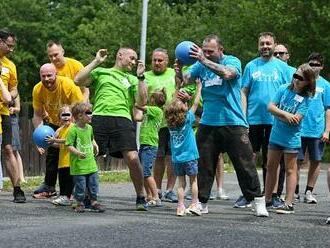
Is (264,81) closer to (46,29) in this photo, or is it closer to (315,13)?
(315,13)

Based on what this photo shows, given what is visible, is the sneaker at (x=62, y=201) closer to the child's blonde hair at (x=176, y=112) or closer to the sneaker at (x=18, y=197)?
the sneaker at (x=18, y=197)

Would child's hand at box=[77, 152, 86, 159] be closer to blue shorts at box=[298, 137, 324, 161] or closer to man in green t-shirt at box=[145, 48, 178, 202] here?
man in green t-shirt at box=[145, 48, 178, 202]

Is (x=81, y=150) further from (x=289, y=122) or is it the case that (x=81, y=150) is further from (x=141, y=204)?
(x=289, y=122)

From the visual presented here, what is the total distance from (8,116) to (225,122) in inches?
118

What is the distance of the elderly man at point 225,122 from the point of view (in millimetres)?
9117

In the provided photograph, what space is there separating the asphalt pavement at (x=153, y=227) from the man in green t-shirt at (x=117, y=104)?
64cm

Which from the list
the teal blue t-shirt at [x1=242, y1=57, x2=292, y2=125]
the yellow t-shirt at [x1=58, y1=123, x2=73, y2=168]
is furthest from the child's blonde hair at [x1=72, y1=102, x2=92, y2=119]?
the teal blue t-shirt at [x1=242, y1=57, x2=292, y2=125]

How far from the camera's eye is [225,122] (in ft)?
30.0

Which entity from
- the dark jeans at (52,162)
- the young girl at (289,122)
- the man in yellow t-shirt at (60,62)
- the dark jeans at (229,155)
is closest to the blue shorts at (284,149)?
the young girl at (289,122)

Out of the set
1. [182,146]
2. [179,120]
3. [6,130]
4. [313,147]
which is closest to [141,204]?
[182,146]

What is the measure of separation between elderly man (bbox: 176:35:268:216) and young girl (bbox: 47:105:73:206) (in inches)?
73.6

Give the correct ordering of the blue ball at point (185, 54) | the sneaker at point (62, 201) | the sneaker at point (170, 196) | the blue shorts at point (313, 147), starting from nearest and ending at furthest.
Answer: the blue ball at point (185, 54) < the sneaker at point (62, 201) < the sneaker at point (170, 196) < the blue shorts at point (313, 147)

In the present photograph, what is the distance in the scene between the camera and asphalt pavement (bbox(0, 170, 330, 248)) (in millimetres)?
7016

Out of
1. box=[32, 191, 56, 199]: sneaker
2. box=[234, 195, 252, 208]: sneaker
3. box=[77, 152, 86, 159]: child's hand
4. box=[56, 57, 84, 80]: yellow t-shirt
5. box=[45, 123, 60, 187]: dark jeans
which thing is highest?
box=[56, 57, 84, 80]: yellow t-shirt
